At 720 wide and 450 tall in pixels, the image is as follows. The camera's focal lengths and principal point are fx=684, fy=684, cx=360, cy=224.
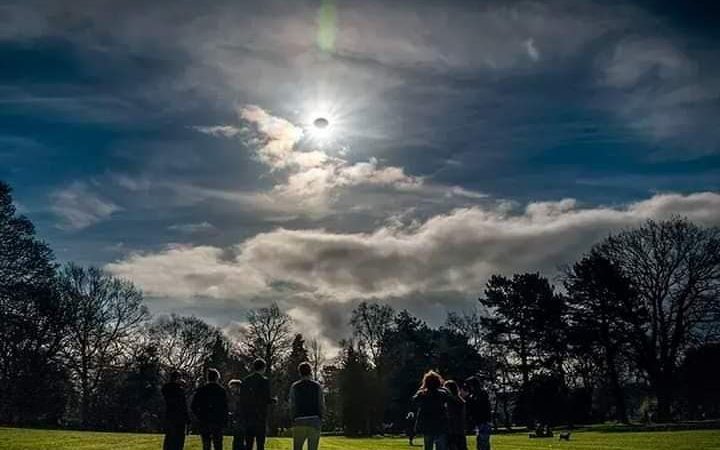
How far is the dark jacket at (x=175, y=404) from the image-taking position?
46.2ft

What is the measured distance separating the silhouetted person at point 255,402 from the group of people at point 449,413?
3.35 meters

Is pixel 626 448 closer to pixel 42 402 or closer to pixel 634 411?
pixel 42 402

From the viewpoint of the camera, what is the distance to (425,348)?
81.6m

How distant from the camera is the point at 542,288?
75.0m

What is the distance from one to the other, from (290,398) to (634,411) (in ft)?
286

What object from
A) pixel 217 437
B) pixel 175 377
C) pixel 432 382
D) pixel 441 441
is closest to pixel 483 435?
pixel 441 441

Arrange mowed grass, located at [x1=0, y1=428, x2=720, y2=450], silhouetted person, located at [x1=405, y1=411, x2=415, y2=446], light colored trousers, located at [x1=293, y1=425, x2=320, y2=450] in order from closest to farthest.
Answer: light colored trousers, located at [x1=293, y1=425, x2=320, y2=450], silhouetted person, located at [x1=405, y1=411, x2=415, y2=446], mowed grass, located at [x1=0, y1=428, x2=720, y2=450]

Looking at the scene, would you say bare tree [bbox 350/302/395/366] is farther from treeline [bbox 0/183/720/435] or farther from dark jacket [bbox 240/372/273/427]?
dark jacket [bbox 240/372/273/427]

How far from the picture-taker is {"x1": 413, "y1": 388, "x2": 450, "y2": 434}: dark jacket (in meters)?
13.1

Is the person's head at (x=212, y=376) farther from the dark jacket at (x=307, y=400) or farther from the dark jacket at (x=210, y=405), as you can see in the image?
the dark jacket at (x=307, y=400)

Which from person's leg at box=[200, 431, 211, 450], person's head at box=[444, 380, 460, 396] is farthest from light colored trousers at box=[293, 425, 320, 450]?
A: person's head at box=[444, 380, 460, 396]

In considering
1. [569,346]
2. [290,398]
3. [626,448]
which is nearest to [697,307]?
[569,346]

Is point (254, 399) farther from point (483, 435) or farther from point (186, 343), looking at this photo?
point (186, 343)

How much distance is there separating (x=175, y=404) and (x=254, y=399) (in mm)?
1693
